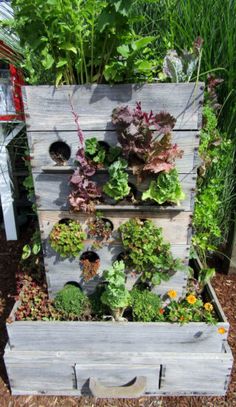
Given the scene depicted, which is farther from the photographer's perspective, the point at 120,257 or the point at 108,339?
the point at 120,257

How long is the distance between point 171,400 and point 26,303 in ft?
3.28

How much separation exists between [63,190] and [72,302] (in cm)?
66

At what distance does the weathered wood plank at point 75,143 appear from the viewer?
5.65ft

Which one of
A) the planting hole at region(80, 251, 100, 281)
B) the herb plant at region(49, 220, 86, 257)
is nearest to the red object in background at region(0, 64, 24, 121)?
the herb plant at region(49, 220, 86, 257)

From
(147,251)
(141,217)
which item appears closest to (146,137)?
(141,217)

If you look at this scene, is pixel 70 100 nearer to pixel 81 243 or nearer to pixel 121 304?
pixel 81 243

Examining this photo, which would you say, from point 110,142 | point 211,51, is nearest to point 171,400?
point 110,142

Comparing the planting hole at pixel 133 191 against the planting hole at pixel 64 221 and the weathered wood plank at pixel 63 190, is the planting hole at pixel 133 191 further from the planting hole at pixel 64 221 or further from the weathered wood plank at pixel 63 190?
the planting hole at pixel 64 221

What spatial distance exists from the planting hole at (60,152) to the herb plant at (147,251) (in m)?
0.47

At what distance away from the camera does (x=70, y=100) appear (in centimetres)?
166

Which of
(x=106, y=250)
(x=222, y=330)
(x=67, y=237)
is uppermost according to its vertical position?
(x=67, y=237)

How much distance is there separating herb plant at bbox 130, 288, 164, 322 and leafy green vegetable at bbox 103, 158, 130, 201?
0.62 metres

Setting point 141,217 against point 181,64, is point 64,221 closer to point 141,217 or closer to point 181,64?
point 141,217

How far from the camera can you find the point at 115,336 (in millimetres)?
1882
